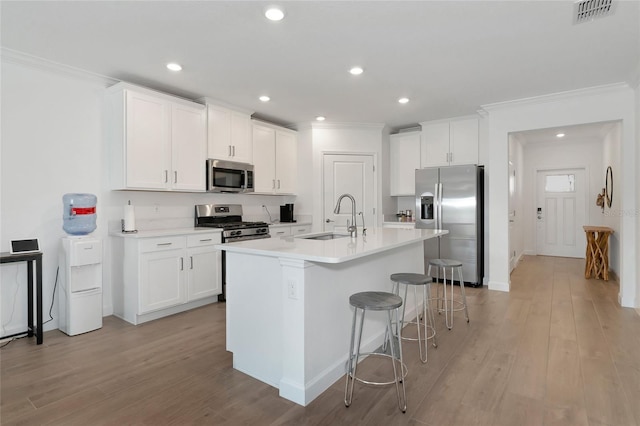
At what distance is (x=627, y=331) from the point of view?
3.19 m

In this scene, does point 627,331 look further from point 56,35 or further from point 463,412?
point 56,35

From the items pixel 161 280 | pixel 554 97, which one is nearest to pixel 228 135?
pixel 161 280

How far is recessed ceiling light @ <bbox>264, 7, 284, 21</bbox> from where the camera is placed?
237 cm

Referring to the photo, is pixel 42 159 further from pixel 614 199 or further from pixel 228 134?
pixel 614 199

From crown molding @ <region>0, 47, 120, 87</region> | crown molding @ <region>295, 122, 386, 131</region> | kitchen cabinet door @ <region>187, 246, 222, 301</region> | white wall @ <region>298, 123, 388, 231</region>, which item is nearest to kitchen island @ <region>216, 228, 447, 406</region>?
kitchen cabinet door @ <region>187, 246, 222, 301</region>

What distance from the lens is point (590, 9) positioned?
238 centimetres

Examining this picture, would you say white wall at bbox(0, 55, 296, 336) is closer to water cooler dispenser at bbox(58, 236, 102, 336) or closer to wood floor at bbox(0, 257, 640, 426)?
water cooler dispenser at bbox(58, 236, 102, 336)

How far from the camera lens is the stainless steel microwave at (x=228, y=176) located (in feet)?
14.2

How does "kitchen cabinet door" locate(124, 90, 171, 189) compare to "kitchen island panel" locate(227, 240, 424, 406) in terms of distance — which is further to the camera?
"kitchen cabinet door" locate(124, 90, 171, 189)

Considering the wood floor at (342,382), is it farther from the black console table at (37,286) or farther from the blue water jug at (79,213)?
the blue water jug at (79,213)

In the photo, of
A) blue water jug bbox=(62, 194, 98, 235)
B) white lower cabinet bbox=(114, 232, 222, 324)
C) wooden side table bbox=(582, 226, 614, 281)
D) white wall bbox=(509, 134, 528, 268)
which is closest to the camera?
blue water jug bbox=(62, 194, 98, 235)

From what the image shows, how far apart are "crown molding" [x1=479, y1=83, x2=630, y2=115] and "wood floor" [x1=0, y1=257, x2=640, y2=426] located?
2518 mm

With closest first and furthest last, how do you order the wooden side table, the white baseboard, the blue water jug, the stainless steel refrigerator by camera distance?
the blue water jug < the white baseboard < the stainless steel refrigerator < the wooden side table

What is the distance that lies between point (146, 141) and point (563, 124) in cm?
490
